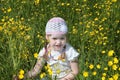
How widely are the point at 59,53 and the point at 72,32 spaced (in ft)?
3.97

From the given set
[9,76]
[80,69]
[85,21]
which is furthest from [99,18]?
[9,76]

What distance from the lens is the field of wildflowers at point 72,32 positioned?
291 cm

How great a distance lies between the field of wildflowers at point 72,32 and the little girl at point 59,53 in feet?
0.26

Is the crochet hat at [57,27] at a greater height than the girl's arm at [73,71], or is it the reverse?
the crochet hat at [57,27]

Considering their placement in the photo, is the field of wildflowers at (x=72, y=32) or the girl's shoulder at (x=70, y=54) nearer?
the field of wildflowers at (x=72, y=32)

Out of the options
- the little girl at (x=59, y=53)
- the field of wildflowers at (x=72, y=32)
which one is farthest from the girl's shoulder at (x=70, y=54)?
the field of wildflowers at (x=72, y=32)

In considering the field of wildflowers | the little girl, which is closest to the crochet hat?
the little girl

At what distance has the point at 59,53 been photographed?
3094mm

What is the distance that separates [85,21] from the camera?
4.57 meters

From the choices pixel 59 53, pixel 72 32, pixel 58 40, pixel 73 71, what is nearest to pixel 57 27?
pixel 58 40

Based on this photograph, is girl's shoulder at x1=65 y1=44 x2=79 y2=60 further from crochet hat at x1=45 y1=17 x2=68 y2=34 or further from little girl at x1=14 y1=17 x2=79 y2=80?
crochet hat at x1=45 y1=17 x2=68 y2=34

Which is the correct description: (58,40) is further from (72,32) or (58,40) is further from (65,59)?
(72,32)

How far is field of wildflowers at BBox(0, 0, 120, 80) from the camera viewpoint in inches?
115

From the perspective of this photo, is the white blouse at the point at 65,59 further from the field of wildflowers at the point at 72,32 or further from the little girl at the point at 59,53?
the field of wildflowers at the point at 72,32
